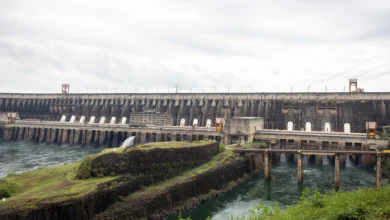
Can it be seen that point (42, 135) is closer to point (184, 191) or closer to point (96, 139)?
point (96, 139)

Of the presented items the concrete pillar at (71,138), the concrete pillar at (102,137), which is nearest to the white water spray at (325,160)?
the concrete pillar at (102,137)

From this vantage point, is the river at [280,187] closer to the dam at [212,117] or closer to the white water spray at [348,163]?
the white water spray at [348,163]

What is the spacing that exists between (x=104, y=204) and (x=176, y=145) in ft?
37.5

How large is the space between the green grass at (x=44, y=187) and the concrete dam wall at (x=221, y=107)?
42287 mm

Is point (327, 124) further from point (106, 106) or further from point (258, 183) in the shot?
point (106, 106)

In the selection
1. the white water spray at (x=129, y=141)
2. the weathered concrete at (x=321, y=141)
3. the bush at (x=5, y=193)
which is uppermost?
the weathered concrete at (x=321, y=141)

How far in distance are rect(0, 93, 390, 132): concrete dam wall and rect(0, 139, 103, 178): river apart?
16.0 meters

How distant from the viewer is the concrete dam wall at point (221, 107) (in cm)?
5675

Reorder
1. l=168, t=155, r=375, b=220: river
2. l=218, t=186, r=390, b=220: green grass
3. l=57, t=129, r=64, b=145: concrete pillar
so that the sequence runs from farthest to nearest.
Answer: l=57, t=129, r=64, b=145: concrete pillar < l=168, t=155, r=375, b=220: river < l=218, t=186, r=390, b=220: green grass

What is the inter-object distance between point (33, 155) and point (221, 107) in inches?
1410

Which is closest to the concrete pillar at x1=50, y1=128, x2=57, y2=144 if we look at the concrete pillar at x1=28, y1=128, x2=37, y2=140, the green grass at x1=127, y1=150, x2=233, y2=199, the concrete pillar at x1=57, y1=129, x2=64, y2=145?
the concrete pillar at x1=57, y1=129, x2=64, y2=145

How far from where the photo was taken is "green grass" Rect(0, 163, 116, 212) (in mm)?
18581

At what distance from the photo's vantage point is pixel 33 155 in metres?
52.4

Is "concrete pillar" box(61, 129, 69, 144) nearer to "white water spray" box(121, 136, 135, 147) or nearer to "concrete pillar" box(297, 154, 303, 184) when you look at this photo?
"white water spray" box(121, 136, 135, 147)
